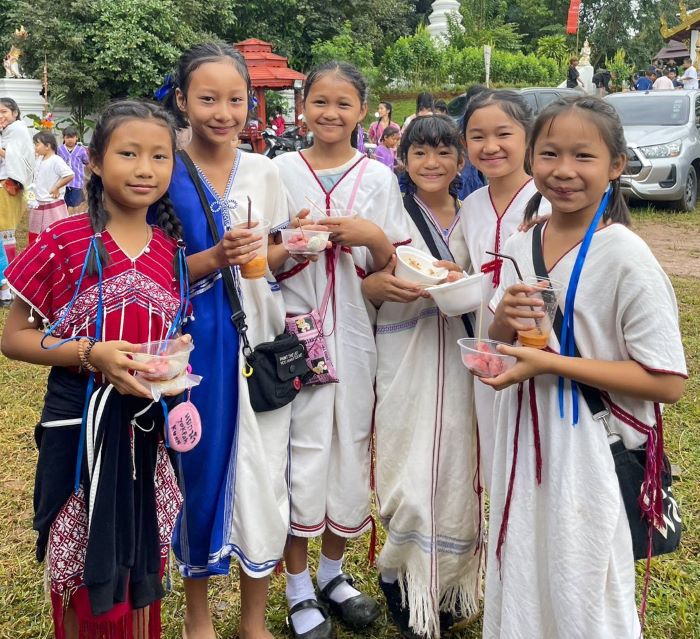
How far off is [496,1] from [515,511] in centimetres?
3501

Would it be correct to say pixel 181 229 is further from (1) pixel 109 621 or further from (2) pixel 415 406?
(1) pixel 109 621

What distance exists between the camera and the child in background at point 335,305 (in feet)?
7.96

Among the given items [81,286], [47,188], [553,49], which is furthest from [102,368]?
[553,49]

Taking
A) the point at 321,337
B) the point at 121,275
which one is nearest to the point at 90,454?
the point at 121,275

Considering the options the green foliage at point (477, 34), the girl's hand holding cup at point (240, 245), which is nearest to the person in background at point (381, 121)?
the girl's hand holding cup at point (240, 245)

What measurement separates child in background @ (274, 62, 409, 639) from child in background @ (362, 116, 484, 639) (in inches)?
2.8

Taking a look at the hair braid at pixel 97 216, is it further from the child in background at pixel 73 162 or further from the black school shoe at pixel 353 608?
the child in background at pixel 73 162

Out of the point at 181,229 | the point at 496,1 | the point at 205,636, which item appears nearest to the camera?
the point at 181,229

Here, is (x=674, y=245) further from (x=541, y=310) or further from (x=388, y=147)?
(x=541, y=310)

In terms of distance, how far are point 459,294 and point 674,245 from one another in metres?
7.60

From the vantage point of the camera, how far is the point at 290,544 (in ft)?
8.36

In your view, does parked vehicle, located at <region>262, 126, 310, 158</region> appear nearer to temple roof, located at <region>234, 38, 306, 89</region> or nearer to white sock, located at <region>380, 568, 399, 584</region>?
temple roof, located at <region>234, 38, 306, 89</region>

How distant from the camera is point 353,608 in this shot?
2.62m

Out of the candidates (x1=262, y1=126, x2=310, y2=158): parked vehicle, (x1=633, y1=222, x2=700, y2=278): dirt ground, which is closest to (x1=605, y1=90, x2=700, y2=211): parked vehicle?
(x1=633, y1=222, x2=700, y2=278): dirt ground
